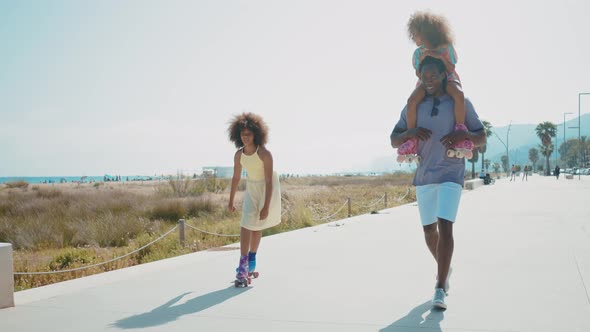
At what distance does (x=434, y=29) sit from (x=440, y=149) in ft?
3.01

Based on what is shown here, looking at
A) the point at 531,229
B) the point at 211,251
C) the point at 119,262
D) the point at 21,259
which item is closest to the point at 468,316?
the point at 211,251

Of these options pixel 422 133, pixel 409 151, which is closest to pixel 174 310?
pixel 409 151

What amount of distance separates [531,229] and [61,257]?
25.4 ft

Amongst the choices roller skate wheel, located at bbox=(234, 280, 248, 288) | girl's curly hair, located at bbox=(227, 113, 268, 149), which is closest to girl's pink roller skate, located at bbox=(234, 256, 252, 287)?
roller skate wheel, located at bbox=(234, 280, 248, 288)

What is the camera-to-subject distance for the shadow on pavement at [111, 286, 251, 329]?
3824 millimetres

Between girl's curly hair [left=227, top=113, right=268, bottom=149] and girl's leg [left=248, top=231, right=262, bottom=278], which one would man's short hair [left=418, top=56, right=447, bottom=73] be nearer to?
girl's curly hair [left=227, top=113, right=268, bottom=149]

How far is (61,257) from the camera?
855 cm

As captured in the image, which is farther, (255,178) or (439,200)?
(255,178)

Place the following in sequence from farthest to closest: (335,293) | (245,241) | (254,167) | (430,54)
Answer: (254,167), (245,241), (335,293), (430,54)

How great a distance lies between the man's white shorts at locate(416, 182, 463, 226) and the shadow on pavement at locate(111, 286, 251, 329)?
5.73 feet

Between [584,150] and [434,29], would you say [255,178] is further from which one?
[584,150]

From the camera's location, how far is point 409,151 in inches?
168

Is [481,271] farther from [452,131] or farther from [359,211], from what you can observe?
[359,211]

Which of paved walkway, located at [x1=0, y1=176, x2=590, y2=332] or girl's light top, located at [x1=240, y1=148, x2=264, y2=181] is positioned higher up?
girl's light top, located at [x1=240, y1=148, x2=264, y2=181]
